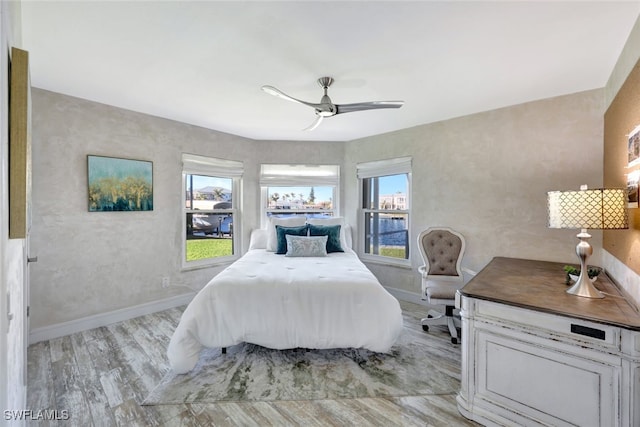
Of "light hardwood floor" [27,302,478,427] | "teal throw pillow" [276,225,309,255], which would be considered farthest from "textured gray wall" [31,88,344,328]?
Result: "teal throw pillow" [276,225,309,255]

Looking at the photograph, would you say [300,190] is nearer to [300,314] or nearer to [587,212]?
[300,314]

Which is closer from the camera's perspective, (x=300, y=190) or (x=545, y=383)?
(x=545, y=383)

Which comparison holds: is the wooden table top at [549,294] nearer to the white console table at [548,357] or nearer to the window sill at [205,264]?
the white console table at [548,357]

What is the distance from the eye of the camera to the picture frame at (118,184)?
3.01 metres

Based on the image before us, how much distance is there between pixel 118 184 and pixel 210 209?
3.98 feet

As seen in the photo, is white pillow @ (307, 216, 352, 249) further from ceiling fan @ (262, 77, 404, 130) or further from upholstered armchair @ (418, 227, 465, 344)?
ceiling fan @ (262, 77, 404, 130)

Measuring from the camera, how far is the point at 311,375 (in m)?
2.20

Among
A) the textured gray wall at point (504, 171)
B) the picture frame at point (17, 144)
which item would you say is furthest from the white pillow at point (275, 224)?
the picture frame at point (17, 144)

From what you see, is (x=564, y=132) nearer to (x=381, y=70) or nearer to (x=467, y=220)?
(x=467, y=220)

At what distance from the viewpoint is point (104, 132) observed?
309 cm

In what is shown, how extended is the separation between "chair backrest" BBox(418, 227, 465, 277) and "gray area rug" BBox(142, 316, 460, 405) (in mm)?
856

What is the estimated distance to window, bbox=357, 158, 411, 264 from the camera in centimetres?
407

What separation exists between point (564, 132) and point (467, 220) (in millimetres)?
1250

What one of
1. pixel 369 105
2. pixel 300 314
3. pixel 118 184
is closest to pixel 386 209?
pixel 369 105
